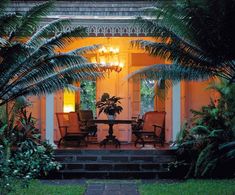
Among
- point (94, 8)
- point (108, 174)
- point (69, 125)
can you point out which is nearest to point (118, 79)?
point (94, 8)

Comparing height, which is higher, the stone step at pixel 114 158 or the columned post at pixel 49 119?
the columned post at pixel 49 119

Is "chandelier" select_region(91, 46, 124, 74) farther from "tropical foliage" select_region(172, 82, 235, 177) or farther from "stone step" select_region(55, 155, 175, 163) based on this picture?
"tropical foliage" select_region(172, 82, 235, 177)

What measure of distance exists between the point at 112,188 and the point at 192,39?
11.3 feet

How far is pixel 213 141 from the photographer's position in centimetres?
1105

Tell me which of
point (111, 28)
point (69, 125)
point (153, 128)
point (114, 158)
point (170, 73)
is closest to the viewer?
point (170, 73)

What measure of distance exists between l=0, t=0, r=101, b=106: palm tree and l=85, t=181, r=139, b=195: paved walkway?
2.12 metres

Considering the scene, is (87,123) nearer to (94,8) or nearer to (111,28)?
(94,8)

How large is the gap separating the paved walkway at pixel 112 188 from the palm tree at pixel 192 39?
2314 millimetres

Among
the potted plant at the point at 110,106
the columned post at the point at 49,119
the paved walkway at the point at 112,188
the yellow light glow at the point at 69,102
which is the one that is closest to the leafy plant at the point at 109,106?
the potted plant at the point at 110,106

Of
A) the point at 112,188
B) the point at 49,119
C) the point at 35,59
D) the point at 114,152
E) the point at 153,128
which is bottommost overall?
the point at 112,188

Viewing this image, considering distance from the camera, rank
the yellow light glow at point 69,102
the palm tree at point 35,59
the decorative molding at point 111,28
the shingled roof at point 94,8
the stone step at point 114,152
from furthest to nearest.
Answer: the yellow light glow at point 69,102, the shingled roof at point 94,8, the decorative molding at point 111,28, the stone step at point 114,152, the palm tree at point 35,59

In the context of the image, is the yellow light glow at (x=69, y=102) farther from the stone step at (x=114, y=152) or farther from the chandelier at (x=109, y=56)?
the stone step at (x=114, y=152)

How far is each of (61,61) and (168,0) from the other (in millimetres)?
2315

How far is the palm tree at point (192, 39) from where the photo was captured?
8461 millimetres
